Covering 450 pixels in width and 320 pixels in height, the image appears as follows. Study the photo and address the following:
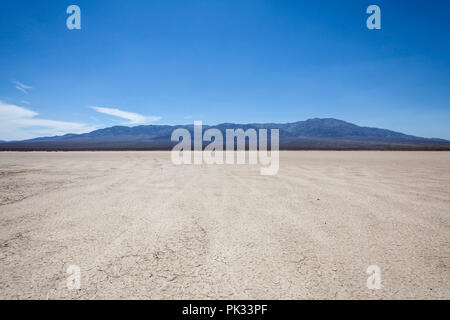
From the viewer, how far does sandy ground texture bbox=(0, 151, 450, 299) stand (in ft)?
6.70

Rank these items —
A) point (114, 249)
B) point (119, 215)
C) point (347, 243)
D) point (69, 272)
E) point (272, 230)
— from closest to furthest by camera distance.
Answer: point (69, 272) → point (114, 249) → point (347, 243) → point (272, 230) → point (119, 215)

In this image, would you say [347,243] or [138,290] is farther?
[347,243]

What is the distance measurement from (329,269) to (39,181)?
8.11 meters

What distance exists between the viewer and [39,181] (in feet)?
23.3

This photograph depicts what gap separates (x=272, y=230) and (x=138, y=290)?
6.42 ft

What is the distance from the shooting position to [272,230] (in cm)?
337

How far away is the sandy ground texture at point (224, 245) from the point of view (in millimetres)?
2041

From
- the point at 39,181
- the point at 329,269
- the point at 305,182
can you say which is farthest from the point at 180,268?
the point at 39,181

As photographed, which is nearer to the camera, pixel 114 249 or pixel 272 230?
pixel 114 249

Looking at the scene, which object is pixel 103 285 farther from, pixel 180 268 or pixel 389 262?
pixel 389 262

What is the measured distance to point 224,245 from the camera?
2869 millimetres
